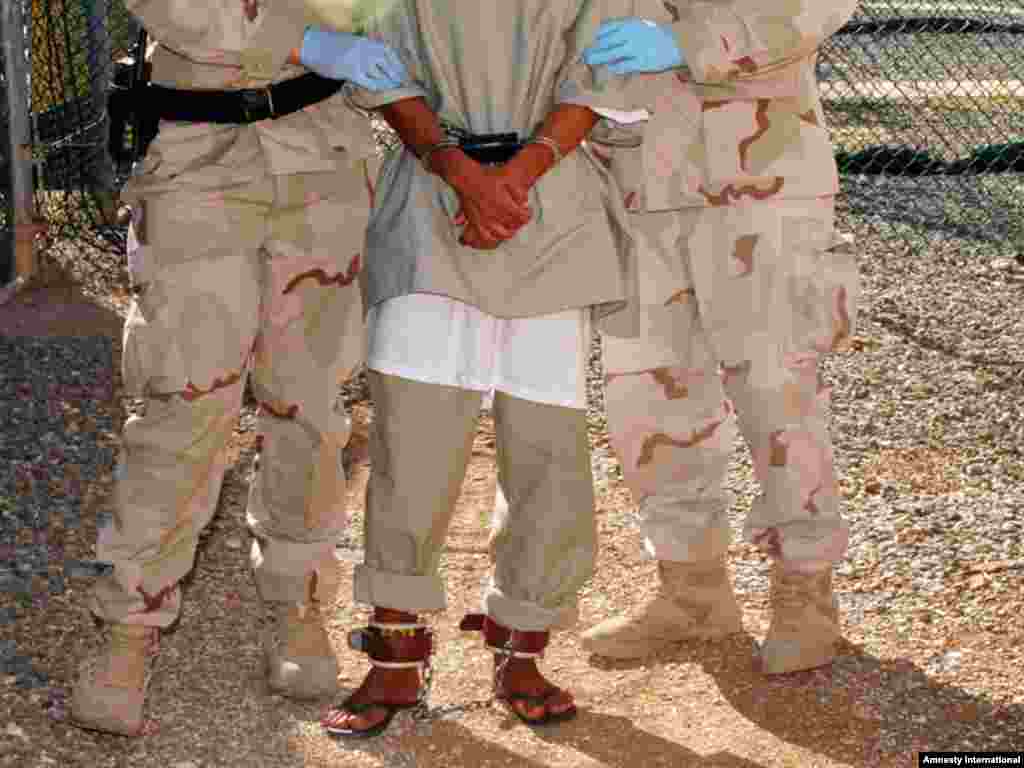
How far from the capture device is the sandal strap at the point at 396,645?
3549mm

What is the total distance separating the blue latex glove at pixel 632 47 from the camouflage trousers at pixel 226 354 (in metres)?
0.52

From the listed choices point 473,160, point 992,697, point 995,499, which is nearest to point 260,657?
point 473,160

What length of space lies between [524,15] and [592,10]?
127mm

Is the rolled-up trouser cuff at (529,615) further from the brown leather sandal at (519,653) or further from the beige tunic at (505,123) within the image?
the beige tunic at (505,123)

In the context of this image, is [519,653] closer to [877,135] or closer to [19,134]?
[19,134]

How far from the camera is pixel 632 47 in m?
3.37

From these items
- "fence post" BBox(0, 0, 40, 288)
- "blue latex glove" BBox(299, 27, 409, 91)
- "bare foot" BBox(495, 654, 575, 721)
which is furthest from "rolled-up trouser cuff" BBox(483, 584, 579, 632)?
"fence post" BBox(0, 0, 40, 288)

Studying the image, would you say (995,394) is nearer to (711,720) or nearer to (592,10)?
(711,720)

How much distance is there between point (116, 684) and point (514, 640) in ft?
Result: 2.45

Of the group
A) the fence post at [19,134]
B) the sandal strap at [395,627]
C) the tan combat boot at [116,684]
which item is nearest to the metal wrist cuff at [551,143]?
the sandal strap at [395,627]

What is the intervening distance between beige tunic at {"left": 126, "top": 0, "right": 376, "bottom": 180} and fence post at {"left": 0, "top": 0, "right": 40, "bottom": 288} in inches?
118

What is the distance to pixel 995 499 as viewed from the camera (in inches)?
197

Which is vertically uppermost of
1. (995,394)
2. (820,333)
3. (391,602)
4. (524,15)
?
(524,15)

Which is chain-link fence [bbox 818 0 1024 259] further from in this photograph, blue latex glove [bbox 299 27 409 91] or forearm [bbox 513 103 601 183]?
blue latex glove [bbox 299 27 409 91]
